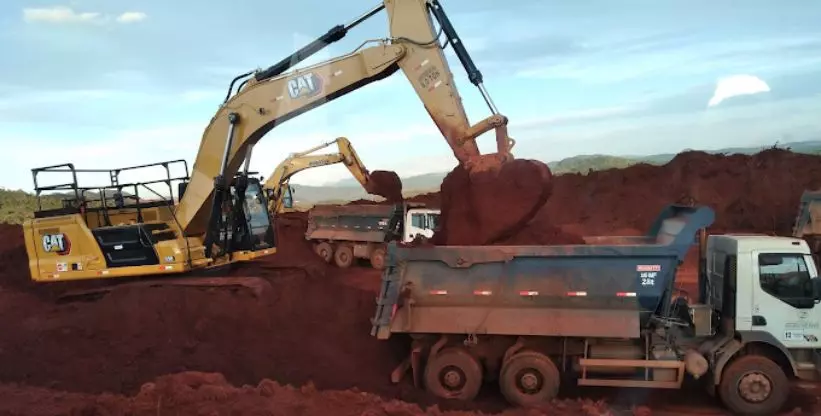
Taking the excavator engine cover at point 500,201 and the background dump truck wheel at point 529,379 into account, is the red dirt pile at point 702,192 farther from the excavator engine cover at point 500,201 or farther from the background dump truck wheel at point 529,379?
the background dump truck wheel at point 529,379

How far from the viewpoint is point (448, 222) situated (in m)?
9.25

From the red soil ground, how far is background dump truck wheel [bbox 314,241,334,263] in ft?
21.5

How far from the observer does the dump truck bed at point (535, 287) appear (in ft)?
24.5

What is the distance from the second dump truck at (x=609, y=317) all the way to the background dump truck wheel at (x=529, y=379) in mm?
12

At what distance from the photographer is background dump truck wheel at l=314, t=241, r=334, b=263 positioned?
21.5m

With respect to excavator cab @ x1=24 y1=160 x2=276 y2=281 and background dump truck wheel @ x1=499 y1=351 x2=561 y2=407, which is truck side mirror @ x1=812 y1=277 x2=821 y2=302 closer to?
background dump truck wheel @ x1=499 y1=351 x2=561 y2=407

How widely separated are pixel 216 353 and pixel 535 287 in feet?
15.8

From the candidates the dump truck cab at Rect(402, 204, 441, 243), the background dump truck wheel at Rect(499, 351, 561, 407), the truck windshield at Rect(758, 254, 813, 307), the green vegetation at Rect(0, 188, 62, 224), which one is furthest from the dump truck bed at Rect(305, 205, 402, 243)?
the green vegetation at Rect(0, 188, 62, 224)

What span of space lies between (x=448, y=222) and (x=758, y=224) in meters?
18.0

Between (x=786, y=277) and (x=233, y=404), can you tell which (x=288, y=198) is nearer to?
(x=233, y=404)

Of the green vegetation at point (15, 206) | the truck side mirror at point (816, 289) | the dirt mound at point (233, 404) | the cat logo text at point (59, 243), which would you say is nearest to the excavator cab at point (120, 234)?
the cat logo text at point (59, 243)

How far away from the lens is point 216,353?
9516 mm

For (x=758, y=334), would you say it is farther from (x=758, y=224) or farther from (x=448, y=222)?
(x=758, y=224)

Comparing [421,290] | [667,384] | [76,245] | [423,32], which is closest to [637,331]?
[667,384]
